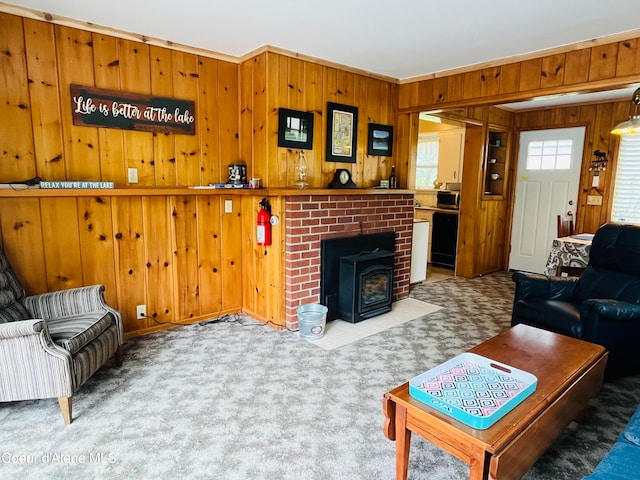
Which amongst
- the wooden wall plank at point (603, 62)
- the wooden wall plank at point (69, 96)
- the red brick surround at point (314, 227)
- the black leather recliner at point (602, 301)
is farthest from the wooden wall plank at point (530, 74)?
the wooden wall plank at point (69, 96)

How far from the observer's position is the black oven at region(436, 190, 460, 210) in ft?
19.5

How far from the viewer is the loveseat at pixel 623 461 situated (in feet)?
4.19

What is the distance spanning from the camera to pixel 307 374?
273 cm

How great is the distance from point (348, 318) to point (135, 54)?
9.29 feet

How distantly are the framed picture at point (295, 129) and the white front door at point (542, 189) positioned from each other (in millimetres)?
3749

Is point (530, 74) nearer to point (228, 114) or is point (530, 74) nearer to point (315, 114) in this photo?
point (315, 114)

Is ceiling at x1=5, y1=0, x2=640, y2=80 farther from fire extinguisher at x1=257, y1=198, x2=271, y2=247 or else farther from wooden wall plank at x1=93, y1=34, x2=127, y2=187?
fire extinguisher at x1=257, y1=198, x2=271, y2=247

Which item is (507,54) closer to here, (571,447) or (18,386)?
(571,447)

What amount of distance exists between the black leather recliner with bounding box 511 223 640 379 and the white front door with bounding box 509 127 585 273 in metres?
2.55

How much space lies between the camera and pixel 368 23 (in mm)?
2801

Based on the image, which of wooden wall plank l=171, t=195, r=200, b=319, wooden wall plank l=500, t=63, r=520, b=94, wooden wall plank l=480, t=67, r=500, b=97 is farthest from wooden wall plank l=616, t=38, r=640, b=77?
wooden wall plank l=171, t=195, r=200, b=319

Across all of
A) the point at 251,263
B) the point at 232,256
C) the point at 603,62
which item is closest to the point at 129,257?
the point at 232,256

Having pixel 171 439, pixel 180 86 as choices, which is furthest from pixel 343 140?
pixel 171 439

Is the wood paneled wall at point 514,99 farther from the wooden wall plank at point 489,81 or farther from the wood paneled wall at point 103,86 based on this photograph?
the wood paneled wall at point 103,86
